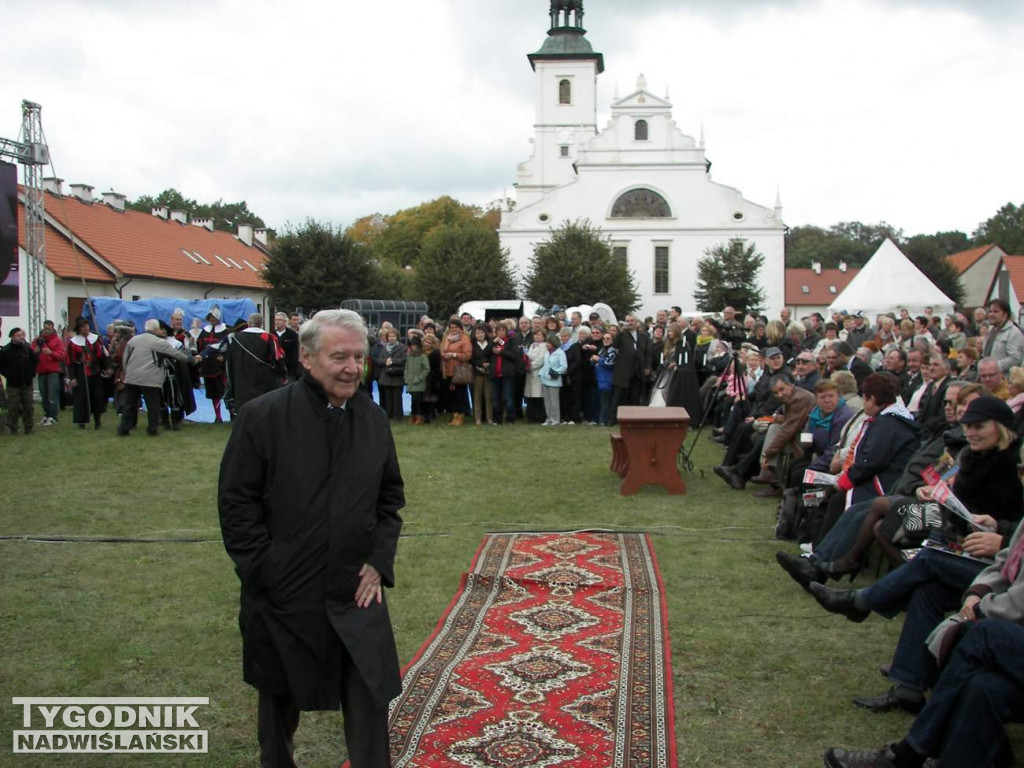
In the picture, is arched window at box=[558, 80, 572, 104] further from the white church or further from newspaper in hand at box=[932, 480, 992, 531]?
newspaper in hand at box=[932, 480, 992, 531]

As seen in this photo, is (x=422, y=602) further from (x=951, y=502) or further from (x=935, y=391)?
(x=935, y=391)

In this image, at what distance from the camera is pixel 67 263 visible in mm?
34594

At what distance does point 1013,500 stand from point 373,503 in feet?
11.6

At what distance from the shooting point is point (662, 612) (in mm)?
5840

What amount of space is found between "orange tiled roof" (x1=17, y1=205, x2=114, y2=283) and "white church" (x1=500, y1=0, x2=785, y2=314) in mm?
27375

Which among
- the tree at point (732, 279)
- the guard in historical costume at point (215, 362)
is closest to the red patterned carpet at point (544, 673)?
the guard in historical costume at point (215, 362)

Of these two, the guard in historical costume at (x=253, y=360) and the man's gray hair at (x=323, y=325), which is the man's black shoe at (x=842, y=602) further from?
the guard in historical costume at (x=253, y=360)

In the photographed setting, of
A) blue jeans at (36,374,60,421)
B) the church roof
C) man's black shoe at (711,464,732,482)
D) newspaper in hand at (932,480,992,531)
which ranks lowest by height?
man's black shoe at (711,464,732,482)

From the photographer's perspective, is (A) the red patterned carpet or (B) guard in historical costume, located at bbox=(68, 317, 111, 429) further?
(B) guard in historical costume, located at bbox=(68, 317, 111, 429)

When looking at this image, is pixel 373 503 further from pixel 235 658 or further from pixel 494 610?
pixel 494 610

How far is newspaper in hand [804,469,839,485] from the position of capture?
22.9 ft

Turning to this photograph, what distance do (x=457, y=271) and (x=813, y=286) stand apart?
35.6 metres

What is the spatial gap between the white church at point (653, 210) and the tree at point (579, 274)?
7109 mm

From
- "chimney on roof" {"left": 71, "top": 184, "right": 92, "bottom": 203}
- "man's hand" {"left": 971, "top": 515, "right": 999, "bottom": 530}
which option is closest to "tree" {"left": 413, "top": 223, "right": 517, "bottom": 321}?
"chimney on roof" {"left": 71, "top": 184, "right": 92, "bottom": 203}
